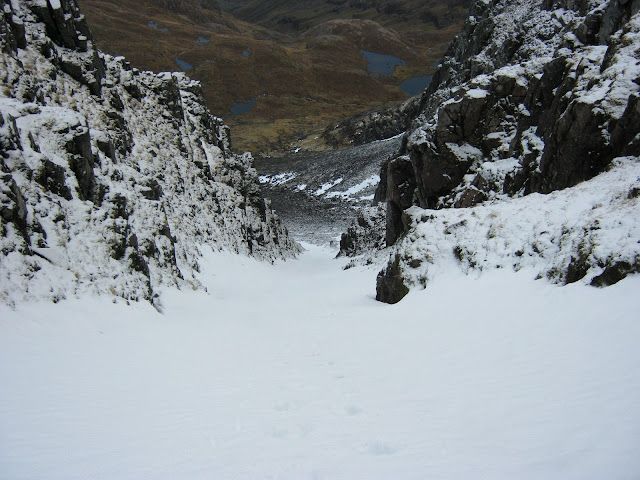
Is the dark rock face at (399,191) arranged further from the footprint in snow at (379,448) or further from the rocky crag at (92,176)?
the footprint in snow at (379,448)

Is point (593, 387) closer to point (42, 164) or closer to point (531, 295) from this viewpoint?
point (531, 295)

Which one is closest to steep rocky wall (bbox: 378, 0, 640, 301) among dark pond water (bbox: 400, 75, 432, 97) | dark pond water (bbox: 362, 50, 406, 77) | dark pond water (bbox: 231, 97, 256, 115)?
dark pond water (bbox: 231, 97, 256, 115)

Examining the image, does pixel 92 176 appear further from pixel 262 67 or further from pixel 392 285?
pixel 262 67

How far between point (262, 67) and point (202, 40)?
2340 centimetres

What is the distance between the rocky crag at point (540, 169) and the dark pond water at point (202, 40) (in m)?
117

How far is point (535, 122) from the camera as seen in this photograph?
20.3 metres

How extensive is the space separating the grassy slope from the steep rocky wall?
68.7 m

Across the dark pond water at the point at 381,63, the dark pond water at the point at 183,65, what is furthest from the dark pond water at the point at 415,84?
the dark pond water at the point at 183,65

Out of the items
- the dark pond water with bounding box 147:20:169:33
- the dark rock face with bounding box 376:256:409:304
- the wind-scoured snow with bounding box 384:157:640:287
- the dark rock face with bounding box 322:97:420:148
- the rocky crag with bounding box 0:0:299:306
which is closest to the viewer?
the wind-scoured snow with bounding box 384:157:640:287

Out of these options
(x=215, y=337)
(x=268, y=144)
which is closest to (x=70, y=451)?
(x=215, y=337)

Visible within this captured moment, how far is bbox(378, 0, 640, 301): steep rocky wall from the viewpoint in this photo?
14.7 metres

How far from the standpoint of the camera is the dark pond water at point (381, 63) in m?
139

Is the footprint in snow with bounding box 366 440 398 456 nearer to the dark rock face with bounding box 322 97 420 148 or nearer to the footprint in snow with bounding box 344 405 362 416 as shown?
the footprint in snow with bounding box 344 405 362 416

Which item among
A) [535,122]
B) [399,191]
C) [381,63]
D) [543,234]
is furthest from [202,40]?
[543,234]
